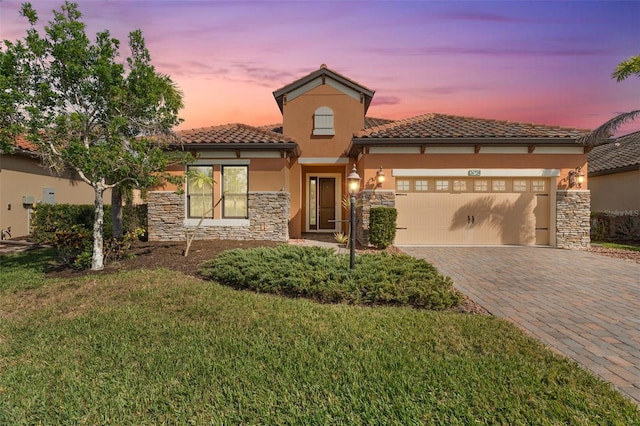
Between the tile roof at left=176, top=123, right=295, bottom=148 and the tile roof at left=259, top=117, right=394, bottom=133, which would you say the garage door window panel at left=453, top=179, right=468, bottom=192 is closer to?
the tile roof at left=259, top=117, right=394, bottom=133

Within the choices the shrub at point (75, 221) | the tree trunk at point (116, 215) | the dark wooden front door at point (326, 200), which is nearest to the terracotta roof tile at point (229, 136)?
the tree trunk at point (116, 215)

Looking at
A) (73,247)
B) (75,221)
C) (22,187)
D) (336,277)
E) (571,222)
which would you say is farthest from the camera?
(22,187)

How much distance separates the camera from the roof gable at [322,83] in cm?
1412

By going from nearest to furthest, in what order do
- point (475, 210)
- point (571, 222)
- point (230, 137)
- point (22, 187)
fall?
point (571, 222) < point (475, 210) < point (230, 137) < point (22, 187)

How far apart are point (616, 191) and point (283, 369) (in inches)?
803

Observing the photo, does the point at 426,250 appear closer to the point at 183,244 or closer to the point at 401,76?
the point at 401,76

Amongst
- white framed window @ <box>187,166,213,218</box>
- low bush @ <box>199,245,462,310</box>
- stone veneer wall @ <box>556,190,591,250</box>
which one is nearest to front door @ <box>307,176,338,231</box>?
white framed window @ <box>187,166,213,218</box>

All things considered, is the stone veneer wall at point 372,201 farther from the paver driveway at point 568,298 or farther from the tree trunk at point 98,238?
the tree trunk at point 98,238

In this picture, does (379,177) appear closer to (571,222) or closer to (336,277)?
(336,277)

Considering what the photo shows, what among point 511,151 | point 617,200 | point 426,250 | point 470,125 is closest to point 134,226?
point 426,250

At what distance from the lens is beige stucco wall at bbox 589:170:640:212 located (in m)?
15.4

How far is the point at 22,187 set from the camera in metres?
14.1

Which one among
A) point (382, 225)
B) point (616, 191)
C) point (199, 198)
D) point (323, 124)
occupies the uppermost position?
point (323, 124)

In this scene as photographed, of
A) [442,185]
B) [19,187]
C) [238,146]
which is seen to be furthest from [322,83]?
[19,187]
